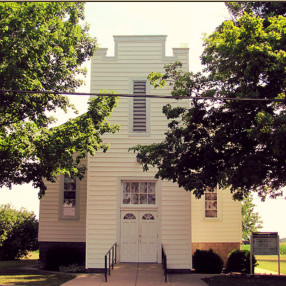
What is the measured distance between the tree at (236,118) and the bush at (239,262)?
193 inches

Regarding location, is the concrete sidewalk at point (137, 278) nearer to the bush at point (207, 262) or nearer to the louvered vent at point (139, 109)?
the bush at point (207, 262)

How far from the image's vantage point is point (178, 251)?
18.3 m

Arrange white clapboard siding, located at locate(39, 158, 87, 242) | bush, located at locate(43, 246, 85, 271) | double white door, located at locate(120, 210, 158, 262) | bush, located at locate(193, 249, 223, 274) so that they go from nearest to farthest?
double white door, located at locate(120, 210, 158, 262) → bush, located at locate(193, 249, 223, 274) → bush, located at locate(43, 246, 85, 271) → white clapboard siding, located at locate(39, 158, 87, 242)

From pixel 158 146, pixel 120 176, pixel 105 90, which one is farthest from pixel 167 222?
pixel 105 90

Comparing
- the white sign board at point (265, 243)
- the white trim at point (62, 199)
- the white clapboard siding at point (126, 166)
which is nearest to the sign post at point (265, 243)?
the white sign board at point (265, 243)

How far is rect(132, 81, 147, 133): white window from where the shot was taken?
760 inches

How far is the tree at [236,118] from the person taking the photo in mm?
12852

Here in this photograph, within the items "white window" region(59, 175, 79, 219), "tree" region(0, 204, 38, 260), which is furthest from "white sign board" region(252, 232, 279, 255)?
"tree" region(0, 204, 38, 260)

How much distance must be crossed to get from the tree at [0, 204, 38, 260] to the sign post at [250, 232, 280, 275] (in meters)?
14.1

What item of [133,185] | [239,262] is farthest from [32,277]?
[239,262]

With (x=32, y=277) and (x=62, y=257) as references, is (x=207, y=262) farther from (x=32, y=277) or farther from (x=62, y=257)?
(x=32, y=277)

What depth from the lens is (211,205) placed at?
21.6 m

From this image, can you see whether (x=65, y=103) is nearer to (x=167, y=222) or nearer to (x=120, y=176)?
(x=120, y=176)

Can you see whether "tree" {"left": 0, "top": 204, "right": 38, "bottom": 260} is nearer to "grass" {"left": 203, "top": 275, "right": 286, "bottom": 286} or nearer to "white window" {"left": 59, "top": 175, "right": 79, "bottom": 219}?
"white window" {"left": 59, "top": 175, "right": 79, "bottom": 219}
